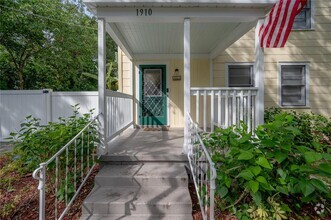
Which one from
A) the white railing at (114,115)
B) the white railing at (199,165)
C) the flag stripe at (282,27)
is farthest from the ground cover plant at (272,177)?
the white railing at (114,115)

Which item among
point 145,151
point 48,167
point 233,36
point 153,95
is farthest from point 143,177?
point 153,95

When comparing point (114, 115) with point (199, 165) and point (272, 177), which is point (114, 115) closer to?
point (199, 165)

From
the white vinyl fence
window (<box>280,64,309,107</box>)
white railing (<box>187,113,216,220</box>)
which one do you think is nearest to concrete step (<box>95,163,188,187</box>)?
white railing (<box>187,113,216,220</box>)

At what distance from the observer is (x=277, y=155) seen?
8.38 ft

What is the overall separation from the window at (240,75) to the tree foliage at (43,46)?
24.8ft

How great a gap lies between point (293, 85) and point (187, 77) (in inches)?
186

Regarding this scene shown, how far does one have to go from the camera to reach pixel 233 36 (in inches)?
205

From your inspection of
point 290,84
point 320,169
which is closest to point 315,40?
point 290,84

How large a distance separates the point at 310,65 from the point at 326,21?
1.41 metres

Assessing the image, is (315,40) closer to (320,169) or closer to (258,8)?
(258,8)

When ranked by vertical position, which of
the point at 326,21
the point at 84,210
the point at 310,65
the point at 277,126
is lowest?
the point at 84,210

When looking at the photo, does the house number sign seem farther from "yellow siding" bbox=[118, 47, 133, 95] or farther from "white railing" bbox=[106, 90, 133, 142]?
"yellow siding" bbox=[118, 47, 133, 95]

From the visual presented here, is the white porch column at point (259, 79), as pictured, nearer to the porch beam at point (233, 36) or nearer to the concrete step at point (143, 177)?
the porch beam at point (233, 36)

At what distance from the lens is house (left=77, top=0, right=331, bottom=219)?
320 centimetres
